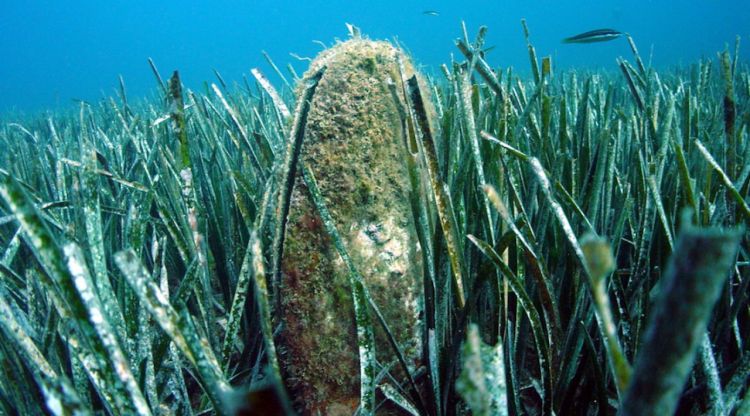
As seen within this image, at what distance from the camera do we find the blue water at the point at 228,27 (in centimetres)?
8812

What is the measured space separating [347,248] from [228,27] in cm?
14495

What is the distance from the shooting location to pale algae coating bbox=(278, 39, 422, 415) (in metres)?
1.22

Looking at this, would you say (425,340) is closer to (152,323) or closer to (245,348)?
(245,348)

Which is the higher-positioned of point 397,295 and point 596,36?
point 596,36

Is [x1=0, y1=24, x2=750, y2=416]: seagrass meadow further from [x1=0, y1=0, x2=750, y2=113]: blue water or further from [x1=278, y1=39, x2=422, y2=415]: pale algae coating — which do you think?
[x1=0, y1=0, x2=750, y2=113]: blue water

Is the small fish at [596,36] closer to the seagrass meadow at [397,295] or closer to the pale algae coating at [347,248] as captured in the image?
the seagrass meadow at [397,295]

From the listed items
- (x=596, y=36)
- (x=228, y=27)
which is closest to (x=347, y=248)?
(x=596, y=36)

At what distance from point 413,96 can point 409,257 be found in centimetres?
45

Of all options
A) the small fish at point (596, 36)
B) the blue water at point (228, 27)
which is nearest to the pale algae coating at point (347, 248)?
the small fish at point (596, 36)

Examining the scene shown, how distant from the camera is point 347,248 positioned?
1.24 meters

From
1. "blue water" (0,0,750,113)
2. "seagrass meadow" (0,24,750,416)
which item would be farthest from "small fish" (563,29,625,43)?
"blue water" (0,0,750,113)

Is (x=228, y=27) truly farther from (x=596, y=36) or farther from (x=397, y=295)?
(x=397, y=295)

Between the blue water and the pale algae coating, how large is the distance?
7845 centimetres

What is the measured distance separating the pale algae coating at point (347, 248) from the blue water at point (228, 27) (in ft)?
257
